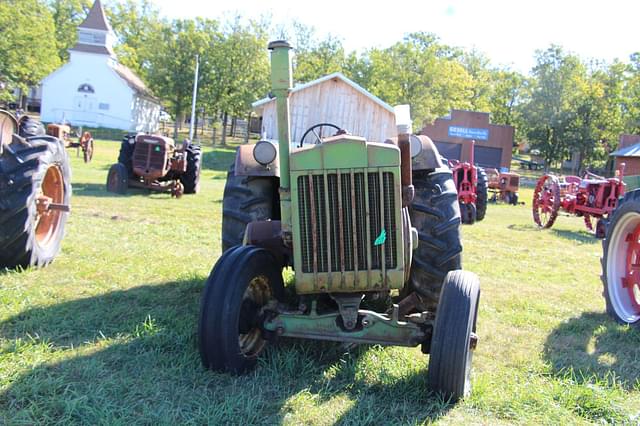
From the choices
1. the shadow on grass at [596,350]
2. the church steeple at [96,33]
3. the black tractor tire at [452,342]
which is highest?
the church steeple at [96,33]

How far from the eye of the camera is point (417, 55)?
4353 cm

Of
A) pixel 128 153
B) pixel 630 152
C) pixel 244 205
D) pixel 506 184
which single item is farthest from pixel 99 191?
pixel 630 152

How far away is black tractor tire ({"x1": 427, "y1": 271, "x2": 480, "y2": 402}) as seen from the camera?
9.55 ft

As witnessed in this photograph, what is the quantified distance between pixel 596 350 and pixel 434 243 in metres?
1.53

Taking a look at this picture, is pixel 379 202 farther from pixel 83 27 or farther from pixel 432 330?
pixel 83 27

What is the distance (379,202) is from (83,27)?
51.5m

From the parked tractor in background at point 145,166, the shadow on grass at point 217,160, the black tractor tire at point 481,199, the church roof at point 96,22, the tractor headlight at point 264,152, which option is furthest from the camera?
the church roof at point 96,22

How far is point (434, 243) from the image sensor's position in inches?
154

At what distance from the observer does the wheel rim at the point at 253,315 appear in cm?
325

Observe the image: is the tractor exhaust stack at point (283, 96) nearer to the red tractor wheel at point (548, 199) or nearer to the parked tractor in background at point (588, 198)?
the parked tractor in background at point (588, 198)

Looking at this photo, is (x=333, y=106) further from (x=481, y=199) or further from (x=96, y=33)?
(x=96, y=33)

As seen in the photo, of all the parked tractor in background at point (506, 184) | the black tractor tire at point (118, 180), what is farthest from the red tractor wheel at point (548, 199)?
the black tractor tire at point (118, 180)

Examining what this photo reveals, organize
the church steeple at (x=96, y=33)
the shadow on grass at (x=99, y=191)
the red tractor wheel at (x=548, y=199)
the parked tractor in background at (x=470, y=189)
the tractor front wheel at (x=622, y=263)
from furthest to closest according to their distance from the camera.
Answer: the church steeple at (x=96, y=33) → the parked tractor in background at (x=470, y=189) → the shadow on grass at (x=99, y=191) → the red tractor wheel at (x=548, y=199) → the tractor front wheel at (x=622, y=263)

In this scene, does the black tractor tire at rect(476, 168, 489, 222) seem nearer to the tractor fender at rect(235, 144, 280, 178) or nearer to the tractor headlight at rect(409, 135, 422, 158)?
the tractor headlight at rect(409, 135, 422, 158)
